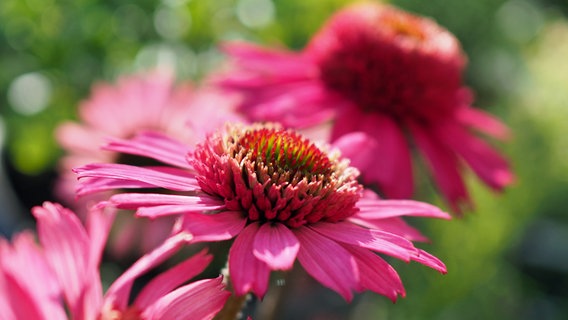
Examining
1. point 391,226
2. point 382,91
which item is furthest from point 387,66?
point 391,226

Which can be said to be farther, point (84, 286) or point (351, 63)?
point (351, 63)

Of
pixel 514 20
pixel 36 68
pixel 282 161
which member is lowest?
pixel 514 20

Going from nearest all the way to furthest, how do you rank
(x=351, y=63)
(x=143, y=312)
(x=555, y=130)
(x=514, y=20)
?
(x=143, y=312), (x=351, y=63), (x=555, y=130), (x=514, y=20)

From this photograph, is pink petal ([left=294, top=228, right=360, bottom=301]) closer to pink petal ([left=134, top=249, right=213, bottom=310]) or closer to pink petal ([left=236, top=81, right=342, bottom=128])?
pink petal ([left=134, top=249, right=213, bottom=310])

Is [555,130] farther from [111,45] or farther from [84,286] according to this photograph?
[84,286]

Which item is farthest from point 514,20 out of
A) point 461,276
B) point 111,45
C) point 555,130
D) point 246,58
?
point 246,58

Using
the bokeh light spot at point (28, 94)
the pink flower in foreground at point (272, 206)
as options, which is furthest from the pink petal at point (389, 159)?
the bokeh light spot at point (28, 94)
